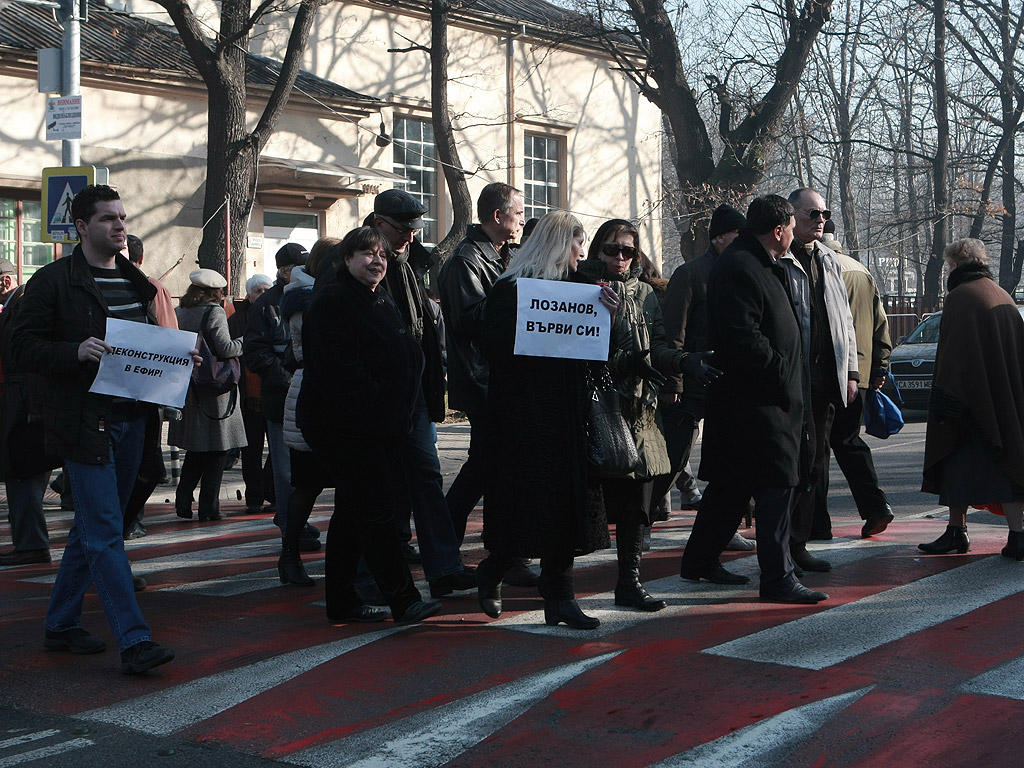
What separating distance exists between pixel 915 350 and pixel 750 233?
46.6 feet

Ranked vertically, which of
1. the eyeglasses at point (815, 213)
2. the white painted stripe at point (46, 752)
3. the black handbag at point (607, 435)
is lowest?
the white painted stripe at point (46, 752)

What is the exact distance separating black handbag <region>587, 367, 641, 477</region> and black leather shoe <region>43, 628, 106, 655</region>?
2.35m

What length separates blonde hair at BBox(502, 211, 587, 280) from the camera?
5.82 m

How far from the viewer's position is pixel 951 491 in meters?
7.55

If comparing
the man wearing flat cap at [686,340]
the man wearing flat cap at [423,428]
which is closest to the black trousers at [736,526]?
the man wearing flat cap at [686,340]

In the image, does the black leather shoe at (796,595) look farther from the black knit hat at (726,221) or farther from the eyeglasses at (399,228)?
the eyeglasses at (399,228)

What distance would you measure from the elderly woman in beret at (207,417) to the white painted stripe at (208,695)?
4.33 m

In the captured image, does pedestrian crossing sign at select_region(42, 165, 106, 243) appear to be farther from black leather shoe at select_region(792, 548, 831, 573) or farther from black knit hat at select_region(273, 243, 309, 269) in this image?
black leather shoe at select_region(792, 548, 831, 573)

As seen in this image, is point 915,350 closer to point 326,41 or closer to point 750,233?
point 326,41

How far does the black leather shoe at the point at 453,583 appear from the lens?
652 cm

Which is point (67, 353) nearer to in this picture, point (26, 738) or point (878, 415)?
point (26, 738)

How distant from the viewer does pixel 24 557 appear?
26.2ft

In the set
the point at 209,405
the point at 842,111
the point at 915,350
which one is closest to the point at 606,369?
the point at 209,405

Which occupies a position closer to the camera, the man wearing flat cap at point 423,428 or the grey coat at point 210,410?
the man wearing flat cap at point 423,428
